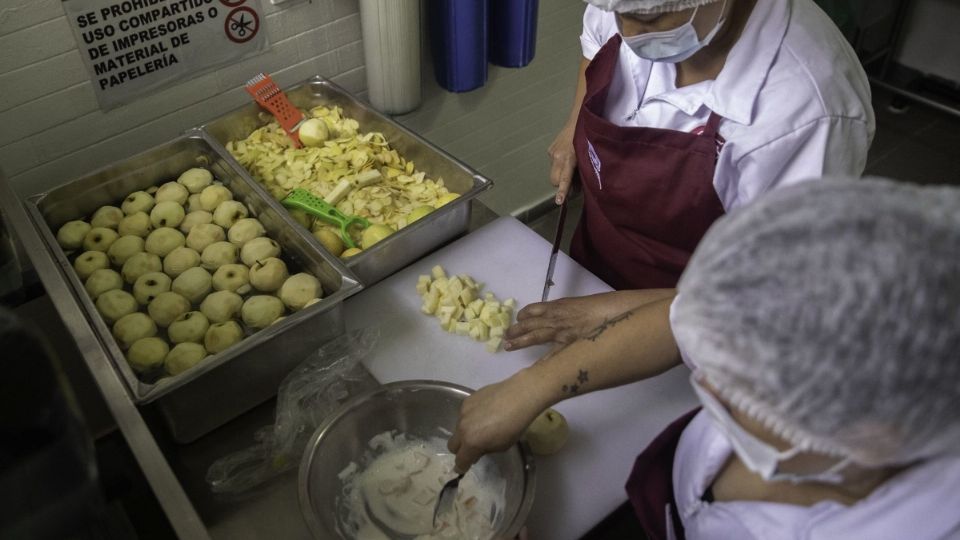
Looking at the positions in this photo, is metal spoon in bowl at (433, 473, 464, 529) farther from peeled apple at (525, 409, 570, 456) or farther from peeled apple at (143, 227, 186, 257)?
peeled apple at (143, 227, 186, 257)

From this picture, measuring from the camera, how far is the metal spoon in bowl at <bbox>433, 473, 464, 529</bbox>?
1.08 m

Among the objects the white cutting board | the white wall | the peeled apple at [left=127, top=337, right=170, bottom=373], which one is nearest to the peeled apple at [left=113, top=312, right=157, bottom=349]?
the peeled apple at [left=127, top=337, right=170, bottom=373]

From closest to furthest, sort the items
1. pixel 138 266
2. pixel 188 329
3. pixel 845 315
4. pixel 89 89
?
pixel 845 315 → pixel 188 329 → pixel 138 266 → pixel 89 89

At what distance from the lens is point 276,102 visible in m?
1.67

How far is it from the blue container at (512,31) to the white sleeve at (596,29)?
1.72 ft

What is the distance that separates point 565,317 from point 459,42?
1020mm

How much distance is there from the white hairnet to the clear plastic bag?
75cm

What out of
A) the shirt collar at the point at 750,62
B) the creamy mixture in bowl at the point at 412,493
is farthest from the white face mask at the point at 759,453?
the shirt collar at the point at 750,62

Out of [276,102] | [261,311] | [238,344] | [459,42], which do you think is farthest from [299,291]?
[459,42]

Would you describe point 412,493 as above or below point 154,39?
below

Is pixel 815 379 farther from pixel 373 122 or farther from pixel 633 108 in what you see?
pixel 373 122

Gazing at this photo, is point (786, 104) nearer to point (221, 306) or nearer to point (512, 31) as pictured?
point (221, 306)

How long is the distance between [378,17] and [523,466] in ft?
4.03

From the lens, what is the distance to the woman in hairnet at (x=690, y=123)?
1.07 m
